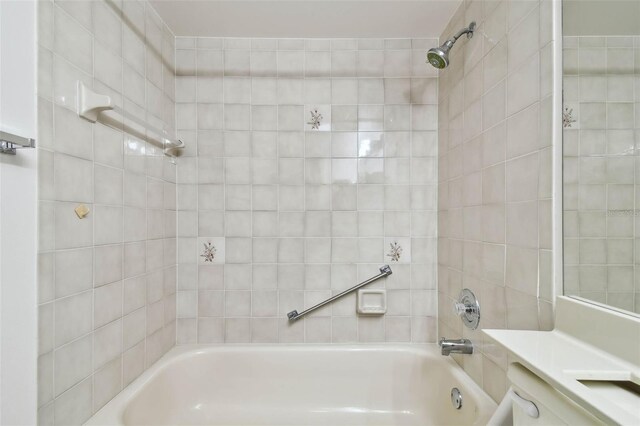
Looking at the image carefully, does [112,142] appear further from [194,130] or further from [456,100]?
[456,100]

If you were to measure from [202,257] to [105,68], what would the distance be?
1008 millimetres

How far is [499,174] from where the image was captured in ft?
3.87

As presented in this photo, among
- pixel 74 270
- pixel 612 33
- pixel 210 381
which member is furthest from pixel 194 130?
pixel 612 33

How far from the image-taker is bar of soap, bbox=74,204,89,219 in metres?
1.04

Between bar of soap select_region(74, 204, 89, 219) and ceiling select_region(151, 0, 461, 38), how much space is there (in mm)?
1096

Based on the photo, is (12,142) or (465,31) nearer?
(12,142)

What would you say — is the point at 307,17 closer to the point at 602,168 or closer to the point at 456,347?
the point at 602,168

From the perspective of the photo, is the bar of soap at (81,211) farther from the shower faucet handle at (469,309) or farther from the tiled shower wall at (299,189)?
the shower faucet handle at (469,309)

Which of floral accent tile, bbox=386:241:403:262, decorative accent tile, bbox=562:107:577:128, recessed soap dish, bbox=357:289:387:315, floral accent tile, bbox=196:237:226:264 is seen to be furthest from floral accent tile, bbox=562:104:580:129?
floral accent tile, bbox=196:237:226:264

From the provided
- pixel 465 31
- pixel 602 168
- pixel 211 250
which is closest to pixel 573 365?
pixel 602 168

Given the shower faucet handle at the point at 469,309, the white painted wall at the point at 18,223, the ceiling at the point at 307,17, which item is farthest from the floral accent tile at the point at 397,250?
the white painted wall at the point at 18,223

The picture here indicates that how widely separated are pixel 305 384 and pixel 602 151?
5.33ft

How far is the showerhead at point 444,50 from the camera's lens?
1.33 m

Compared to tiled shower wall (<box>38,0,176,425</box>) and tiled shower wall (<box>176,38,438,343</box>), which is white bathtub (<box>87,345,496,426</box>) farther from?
tiled shower wall (<box>38,0,176,425</box>)
